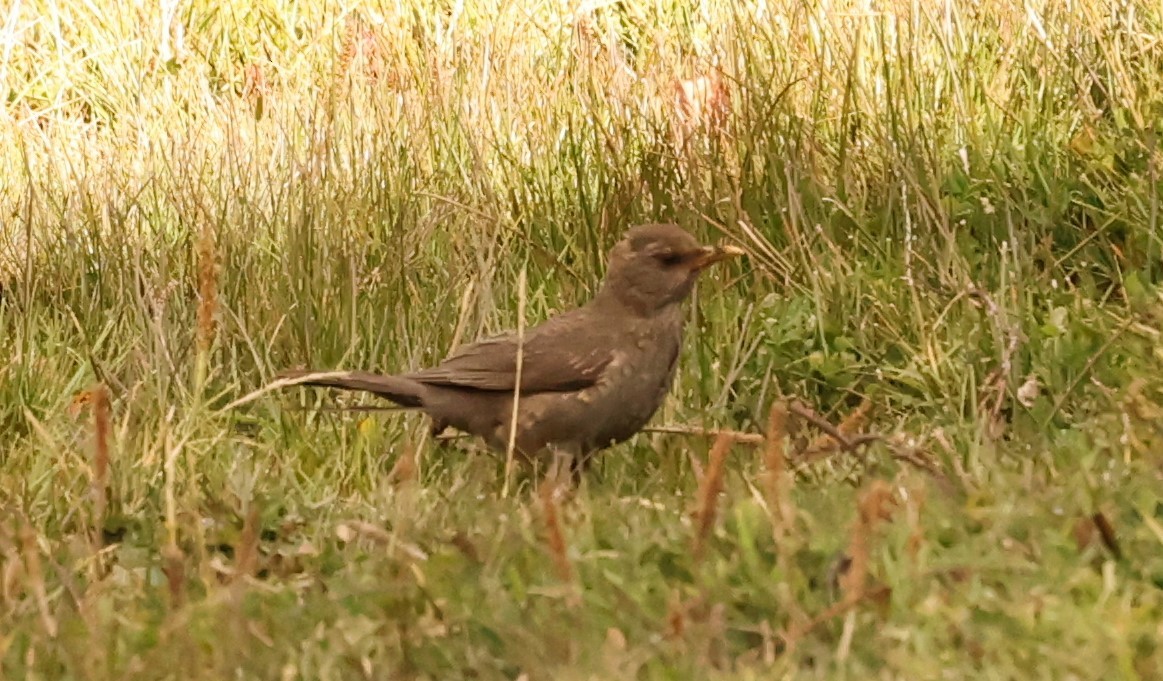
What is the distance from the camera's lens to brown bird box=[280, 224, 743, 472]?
4.46 m

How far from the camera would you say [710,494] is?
2744 mm

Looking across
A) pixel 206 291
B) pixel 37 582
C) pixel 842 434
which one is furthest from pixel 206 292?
pixel 842 434

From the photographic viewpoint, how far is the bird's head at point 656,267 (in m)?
4.65

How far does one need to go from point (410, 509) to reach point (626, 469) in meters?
1.38

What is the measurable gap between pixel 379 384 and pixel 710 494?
1921mm

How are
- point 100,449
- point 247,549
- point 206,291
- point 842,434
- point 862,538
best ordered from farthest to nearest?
point 842,434, point 206,291, point 100,449, point 247,549, point 862,538

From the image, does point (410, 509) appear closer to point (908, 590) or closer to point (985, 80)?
point (908, 590)

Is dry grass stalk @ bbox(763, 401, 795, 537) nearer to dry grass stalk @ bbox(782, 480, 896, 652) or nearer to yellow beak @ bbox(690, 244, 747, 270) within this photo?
dry grass stalk @ bbox(782, 480, 896, 652)

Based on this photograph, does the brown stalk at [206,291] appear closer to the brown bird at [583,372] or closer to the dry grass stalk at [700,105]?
the brown bird at [583,372]

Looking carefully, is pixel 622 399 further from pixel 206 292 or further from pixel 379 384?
pixel 206 292

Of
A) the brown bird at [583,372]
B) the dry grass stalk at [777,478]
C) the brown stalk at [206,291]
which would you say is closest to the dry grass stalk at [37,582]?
the brown stalk at [206,291]

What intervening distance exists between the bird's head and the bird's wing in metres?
0.15

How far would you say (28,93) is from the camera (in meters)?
8.91

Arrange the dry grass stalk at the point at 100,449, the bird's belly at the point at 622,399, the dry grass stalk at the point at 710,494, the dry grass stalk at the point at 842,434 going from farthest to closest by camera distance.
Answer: the bird's belly at the point at 622,399 < the dry grass stalk at the point at 842,434 < the dry grass stalk at the point at 100,449 < the dry grass stalk at the point at 710,494
